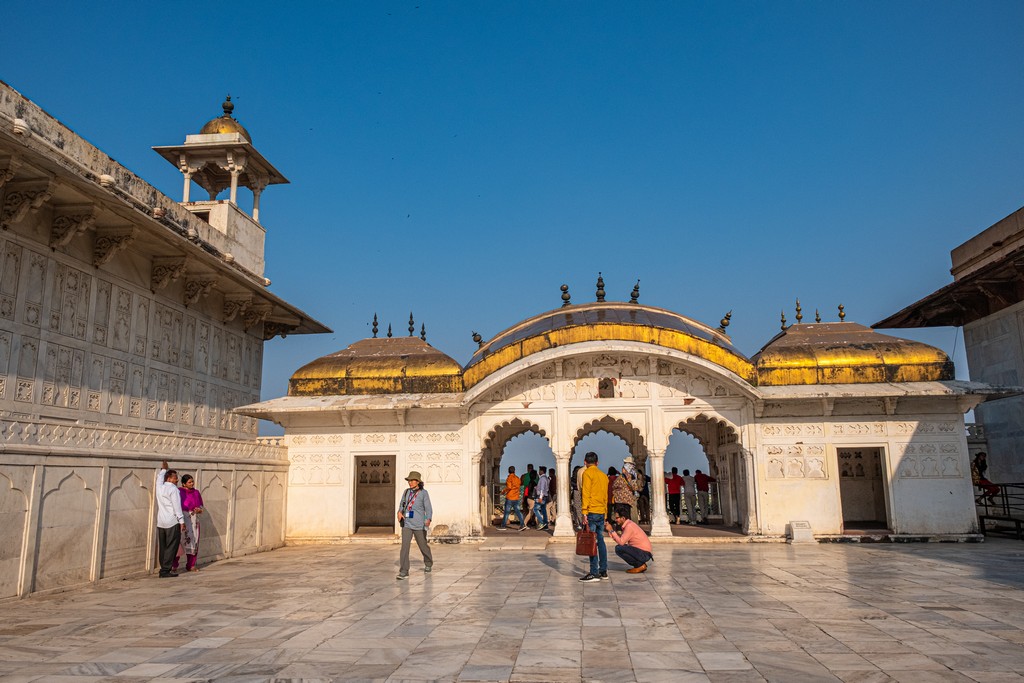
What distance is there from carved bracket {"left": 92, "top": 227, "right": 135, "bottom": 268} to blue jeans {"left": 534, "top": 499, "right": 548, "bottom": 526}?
34.9ft

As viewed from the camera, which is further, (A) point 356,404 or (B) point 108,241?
(A) point 356,404

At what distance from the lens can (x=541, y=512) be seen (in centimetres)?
1762

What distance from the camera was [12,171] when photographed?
9.89 m

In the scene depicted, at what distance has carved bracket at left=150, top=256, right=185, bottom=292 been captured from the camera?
1446 centimetres

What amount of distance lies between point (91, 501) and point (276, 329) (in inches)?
430

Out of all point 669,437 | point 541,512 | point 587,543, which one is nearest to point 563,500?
point 541,512

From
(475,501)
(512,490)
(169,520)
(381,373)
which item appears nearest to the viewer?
(169,520)

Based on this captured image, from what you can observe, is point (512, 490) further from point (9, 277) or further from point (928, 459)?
point (9, 277)

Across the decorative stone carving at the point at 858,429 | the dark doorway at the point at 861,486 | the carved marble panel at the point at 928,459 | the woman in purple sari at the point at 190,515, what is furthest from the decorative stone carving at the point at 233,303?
the dark doorway at the point at 861,486

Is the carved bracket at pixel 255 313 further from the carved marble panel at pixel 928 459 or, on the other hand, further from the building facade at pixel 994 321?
the building facade at pixel 994 321

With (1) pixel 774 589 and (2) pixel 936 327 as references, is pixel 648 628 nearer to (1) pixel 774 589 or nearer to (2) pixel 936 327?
(1) pixel 774 589

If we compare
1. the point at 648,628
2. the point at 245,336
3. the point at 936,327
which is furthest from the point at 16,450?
the point at 936,327

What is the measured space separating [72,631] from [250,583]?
10.7 feet

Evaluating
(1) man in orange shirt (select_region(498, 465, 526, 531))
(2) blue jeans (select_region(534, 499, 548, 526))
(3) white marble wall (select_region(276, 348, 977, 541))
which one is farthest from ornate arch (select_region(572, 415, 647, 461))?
(3) white marble wall (select_region(276, 348, 977, 541))
